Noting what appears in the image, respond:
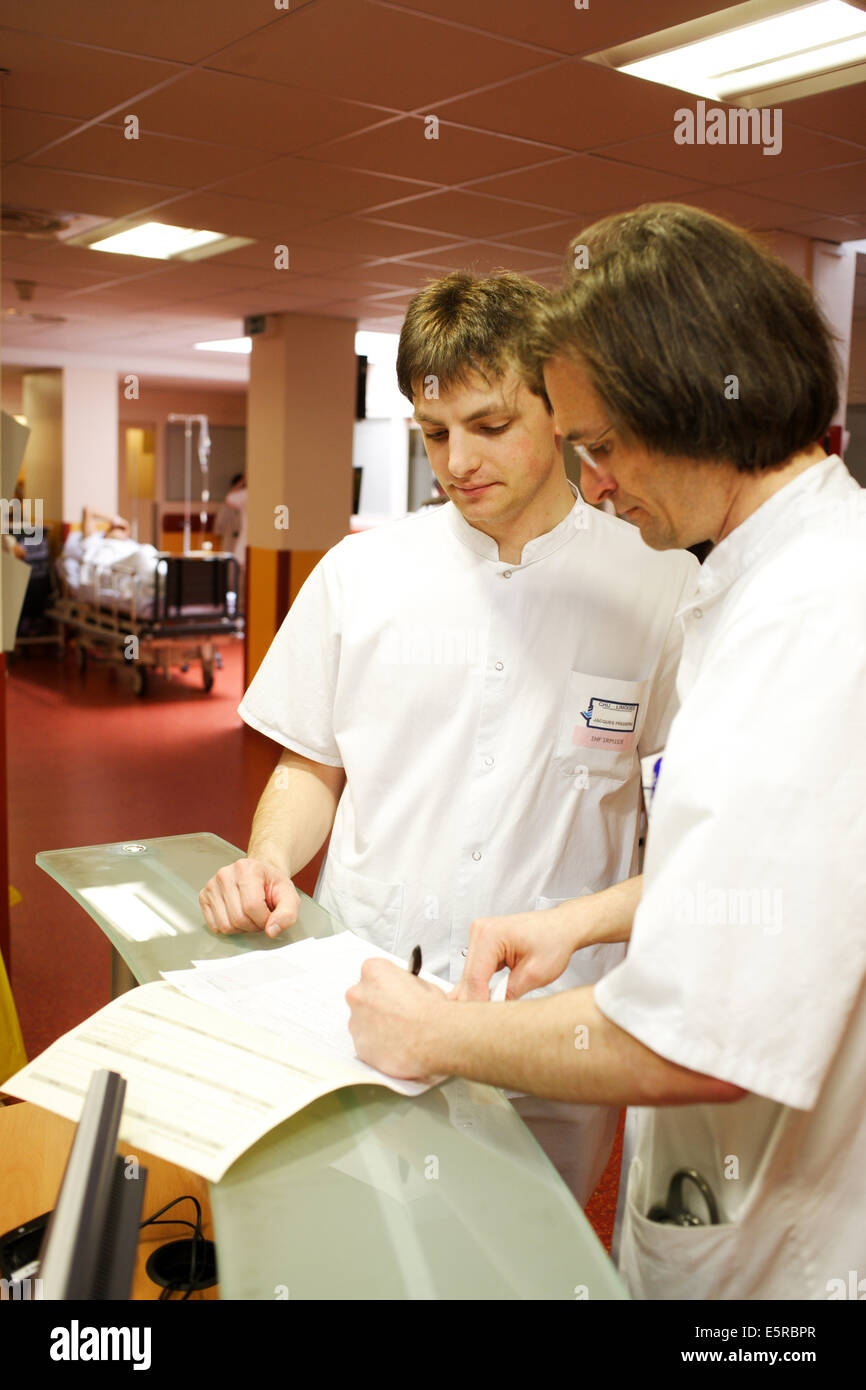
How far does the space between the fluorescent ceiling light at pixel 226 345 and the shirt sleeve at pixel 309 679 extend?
8.13 metres

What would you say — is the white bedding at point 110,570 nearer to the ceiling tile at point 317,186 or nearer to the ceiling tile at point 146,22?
the ceiling tile at point 317,186

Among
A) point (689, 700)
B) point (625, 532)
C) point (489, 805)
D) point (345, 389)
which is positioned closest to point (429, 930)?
point (489, 805)

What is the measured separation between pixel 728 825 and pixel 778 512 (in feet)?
0.93

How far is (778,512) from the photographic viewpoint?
0.91m

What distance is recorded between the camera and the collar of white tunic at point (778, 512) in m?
0.90

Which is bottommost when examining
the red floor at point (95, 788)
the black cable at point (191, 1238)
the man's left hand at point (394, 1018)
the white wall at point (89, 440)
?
the red floor at point (95, 788)

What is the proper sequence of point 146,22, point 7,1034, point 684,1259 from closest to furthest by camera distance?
point 684,1259
point 7,1034
point 146,22

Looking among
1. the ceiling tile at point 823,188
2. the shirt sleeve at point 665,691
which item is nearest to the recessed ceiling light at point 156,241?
the ceiling tile at point 823,188

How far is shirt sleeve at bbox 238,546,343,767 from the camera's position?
163 cm

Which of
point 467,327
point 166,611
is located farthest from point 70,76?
point 166,611

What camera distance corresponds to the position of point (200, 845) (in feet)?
5.80

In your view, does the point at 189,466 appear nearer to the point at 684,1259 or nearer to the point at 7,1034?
the point at 7,1034

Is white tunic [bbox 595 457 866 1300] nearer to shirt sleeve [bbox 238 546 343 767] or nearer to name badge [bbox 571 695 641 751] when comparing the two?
name badge [bbox 571 695 641 751]

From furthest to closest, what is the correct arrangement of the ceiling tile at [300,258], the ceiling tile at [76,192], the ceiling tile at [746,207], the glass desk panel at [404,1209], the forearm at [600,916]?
the ceiling tile at [300,258], the ceiling tile at [76,192], the ceiling tile at [746,207], the forearm at [600,916], the glass desk panel at [404,1209]
